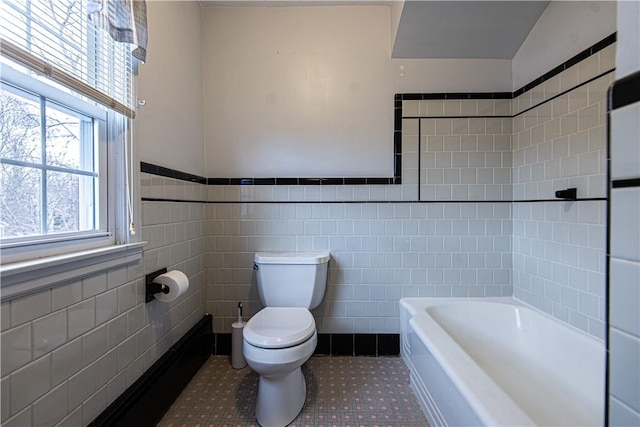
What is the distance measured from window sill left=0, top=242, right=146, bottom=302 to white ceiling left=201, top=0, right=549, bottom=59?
6.11ft

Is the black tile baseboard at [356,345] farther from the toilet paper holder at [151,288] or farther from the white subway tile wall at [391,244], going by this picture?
the toilet paper holder at [151,288]

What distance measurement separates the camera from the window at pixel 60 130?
2.71ft

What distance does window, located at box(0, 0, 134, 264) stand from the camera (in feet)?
2.71

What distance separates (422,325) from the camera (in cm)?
150

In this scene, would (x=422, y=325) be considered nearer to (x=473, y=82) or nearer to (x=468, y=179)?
(x=468, y=179)

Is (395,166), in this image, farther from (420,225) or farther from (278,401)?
(278,401)

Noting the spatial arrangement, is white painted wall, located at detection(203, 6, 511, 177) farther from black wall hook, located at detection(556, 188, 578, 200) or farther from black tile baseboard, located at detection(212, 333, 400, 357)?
black tile baseboard, located at detection(212, 333, 400, 357)

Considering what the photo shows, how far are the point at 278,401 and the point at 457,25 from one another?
242cm

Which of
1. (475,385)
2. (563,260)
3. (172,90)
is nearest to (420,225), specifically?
(563,260)

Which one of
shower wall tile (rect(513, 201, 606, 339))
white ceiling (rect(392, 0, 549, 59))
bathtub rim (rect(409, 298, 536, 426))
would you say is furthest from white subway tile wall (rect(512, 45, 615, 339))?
bathtub rim (rect(409, 298, 536, 426))

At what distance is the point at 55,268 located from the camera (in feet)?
2.89

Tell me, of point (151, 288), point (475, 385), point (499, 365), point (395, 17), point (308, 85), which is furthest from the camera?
point (308, 85)

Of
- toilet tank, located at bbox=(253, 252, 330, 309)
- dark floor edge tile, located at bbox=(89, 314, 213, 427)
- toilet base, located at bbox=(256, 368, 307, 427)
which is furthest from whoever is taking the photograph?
toilet tank, located at bbox=(253, 252, 330, 309)

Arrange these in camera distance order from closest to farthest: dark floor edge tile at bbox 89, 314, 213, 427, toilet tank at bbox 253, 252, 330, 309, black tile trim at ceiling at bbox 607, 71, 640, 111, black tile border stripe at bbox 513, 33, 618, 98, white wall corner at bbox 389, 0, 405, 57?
black tile trim at ceiling at bbox 607, 71, 640, 111, dark floor edge tile at bbox 89, 314, 213, 427, black tile border stripe at bbox 513, 33, 618, 98, white wall corner at bbox 389, 0, 405, 57, toilet tank at bbox 253, 252, 330, 309
